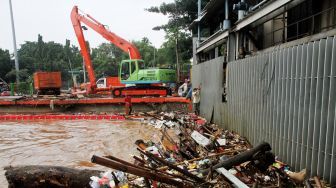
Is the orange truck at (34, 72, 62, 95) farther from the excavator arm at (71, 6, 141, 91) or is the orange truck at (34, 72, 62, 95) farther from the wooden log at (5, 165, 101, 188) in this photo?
the wooden log at (5, 165, 101, 188)

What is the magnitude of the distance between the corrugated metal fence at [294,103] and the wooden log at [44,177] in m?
3.77

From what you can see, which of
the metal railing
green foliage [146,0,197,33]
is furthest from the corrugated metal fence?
green foliage [146,0,197,33]

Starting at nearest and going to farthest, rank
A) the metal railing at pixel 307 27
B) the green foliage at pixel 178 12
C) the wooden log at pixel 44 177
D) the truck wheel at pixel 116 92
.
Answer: the wooden log at pixel 44 177 → the metal railing at pixel 307 27 → the truck wheel at pixel 116 92 → the green foliage at pixel 178 12

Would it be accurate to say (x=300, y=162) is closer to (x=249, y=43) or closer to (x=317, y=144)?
(x=317, y=144)

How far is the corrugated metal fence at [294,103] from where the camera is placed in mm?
3930

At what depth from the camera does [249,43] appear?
10672 millimetres

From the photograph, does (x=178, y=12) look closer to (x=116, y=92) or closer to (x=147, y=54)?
(x=116, y=92)

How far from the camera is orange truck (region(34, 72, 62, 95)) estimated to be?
70.8ft

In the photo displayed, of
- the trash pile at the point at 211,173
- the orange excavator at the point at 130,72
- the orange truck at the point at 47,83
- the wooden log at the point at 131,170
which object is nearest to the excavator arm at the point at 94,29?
the orange excavator at the point at 130,72

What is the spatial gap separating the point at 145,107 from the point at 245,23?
10894 millimetres

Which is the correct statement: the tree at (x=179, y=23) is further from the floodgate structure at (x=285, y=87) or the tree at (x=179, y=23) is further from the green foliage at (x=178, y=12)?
the floodgate structure at (x=285, y=87)

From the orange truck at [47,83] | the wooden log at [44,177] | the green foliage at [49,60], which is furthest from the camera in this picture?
the green foliage at [49,60]

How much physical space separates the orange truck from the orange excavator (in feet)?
10.5

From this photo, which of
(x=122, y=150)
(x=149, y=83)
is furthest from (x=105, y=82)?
(x=122, y=150)
